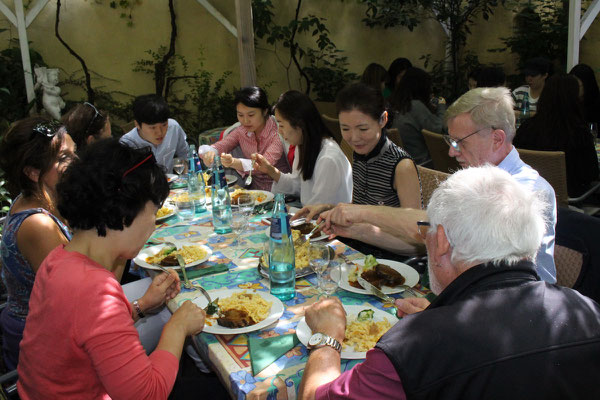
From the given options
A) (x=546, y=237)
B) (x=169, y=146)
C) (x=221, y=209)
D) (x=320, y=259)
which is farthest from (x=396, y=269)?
(x=169, y=146)

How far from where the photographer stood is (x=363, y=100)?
107 inches

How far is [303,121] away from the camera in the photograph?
3.15 m

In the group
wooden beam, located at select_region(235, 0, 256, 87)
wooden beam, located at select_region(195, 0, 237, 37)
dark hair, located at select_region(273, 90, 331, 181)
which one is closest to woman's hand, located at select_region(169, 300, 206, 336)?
dark hair, located at select_region(273, 90, 331, 181)

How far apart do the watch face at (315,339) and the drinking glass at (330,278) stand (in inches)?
14.4

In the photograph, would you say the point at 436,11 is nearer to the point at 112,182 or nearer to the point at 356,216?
the point at 356,216

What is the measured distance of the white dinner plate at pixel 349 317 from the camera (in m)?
1.38

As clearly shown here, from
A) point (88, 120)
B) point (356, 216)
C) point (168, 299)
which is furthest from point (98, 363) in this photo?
point (88, 120)

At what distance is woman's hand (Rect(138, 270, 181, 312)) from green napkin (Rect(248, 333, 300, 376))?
465 millimetres

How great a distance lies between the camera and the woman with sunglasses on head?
189 centimetres

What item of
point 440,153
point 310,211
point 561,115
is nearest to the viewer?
A: point 310,211

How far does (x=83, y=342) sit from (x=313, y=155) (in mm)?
2110

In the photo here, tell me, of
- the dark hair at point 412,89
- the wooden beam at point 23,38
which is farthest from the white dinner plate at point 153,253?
the wooden beam at point 23,38

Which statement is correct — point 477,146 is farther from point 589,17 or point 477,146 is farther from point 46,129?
point 589,17

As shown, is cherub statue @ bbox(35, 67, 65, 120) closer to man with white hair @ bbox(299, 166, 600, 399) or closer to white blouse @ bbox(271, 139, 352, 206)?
white blouse @ bbox(271, 139, 352, 206)
